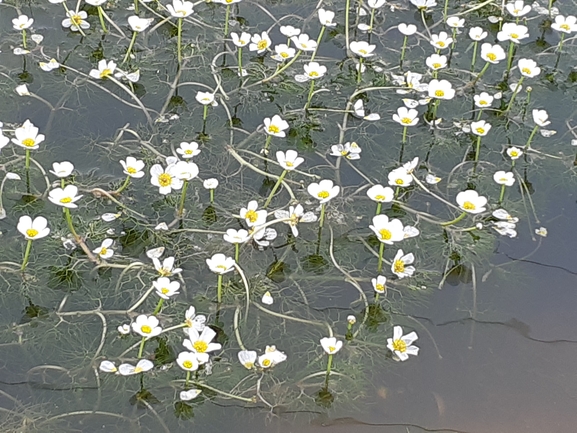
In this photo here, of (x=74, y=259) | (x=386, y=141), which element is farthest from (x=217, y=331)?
(x=386, y=141)

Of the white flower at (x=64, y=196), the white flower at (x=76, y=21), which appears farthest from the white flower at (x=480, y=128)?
the white flower at (x=76, y=21)

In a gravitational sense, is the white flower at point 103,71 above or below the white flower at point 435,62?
below

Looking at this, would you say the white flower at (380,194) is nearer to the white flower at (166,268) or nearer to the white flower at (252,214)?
the white flower at (252,214)

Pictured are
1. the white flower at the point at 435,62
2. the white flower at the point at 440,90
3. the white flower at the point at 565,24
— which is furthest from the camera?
A: the white flower at the point at 565,24

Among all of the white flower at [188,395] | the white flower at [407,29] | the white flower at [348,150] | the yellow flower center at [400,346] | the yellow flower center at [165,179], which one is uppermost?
the white flower at [407,29]

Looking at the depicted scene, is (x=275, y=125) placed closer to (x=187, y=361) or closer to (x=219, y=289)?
(x=219, y=289)

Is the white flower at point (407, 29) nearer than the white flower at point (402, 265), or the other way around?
the white flower at point (402, 265)
